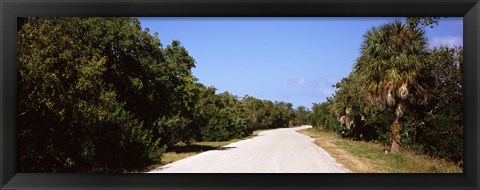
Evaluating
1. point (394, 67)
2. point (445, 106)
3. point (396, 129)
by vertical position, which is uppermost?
point (394, 67)

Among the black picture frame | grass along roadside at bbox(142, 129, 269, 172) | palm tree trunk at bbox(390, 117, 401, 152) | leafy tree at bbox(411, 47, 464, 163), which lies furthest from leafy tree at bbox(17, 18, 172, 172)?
palm tree trunk at bbox(390, 117, 401, 152)

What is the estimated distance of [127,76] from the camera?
16047 mm

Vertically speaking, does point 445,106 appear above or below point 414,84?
below

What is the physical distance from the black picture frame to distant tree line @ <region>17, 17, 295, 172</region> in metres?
0.97

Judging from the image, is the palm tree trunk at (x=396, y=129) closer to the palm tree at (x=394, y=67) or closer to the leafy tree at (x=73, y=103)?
the palm tree at (x=394, y=67)

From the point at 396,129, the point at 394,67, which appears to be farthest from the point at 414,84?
the point at 396,129

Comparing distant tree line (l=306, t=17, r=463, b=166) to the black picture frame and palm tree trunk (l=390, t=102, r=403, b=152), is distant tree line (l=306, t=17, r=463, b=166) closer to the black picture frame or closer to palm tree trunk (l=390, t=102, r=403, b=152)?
palm tree trunk (l=390, t=102, r=403, b=152)

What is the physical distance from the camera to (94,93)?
34.8 feet

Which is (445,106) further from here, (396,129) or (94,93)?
(94,93)

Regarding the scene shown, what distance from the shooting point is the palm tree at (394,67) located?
55.3 feet
